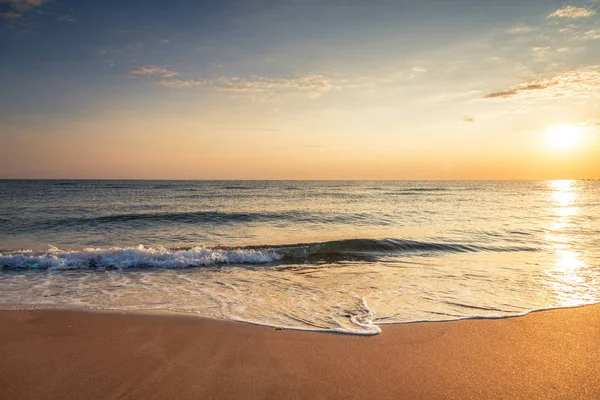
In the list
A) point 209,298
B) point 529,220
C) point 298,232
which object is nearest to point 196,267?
point 209,298


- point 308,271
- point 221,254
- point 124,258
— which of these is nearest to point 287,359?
point 308,271

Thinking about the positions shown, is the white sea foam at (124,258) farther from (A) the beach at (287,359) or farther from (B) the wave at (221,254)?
(A) the beach at (287,359)

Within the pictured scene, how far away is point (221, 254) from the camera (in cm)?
1159

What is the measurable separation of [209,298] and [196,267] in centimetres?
382

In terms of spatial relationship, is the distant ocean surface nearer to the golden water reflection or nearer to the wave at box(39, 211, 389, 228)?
the golden water reflection

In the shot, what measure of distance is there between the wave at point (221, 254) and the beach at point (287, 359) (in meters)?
5.01

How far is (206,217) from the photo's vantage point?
23.5m

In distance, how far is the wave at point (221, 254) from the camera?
34.0 ft

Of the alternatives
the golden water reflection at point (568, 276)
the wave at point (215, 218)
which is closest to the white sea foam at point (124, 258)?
the golden water reflection at point (568, 276)

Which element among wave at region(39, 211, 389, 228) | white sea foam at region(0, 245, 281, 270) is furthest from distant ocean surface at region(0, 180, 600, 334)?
wave at region(39, 211, 389, 228)

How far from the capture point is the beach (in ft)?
11.7

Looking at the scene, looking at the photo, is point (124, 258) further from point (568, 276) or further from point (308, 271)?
point (568, 276)

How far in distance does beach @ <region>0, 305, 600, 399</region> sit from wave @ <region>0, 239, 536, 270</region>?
5.01 metres

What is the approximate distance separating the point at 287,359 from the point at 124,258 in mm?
8473
